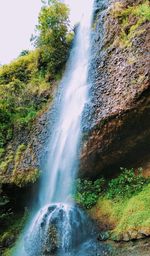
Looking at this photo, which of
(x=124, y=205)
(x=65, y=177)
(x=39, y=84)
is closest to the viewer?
(x=124, y=205)

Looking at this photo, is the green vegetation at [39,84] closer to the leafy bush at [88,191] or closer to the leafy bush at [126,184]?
the leafy bush at [88,191]

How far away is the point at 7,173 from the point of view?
1242 centimetres

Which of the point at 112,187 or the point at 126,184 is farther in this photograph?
the point at 112,187

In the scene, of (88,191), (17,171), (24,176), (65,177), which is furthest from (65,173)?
(17,171)

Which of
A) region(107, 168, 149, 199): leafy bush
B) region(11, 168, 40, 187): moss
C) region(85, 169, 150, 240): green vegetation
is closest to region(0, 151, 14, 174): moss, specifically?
region(11, 168, 40, 187): moss

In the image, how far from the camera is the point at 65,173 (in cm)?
1098

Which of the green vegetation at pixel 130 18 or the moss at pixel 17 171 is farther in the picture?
the moss at pixel 17 171

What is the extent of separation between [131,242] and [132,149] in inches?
127

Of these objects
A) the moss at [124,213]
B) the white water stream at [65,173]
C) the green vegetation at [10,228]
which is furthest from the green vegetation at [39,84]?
the moss at [124,213]

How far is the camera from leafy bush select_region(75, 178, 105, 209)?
33.1 ft

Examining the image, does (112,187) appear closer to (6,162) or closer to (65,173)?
(65,173)

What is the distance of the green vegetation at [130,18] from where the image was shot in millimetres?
10062

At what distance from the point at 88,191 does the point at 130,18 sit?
5598mm

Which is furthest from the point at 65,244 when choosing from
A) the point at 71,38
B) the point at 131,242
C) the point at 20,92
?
the point at 71,38
